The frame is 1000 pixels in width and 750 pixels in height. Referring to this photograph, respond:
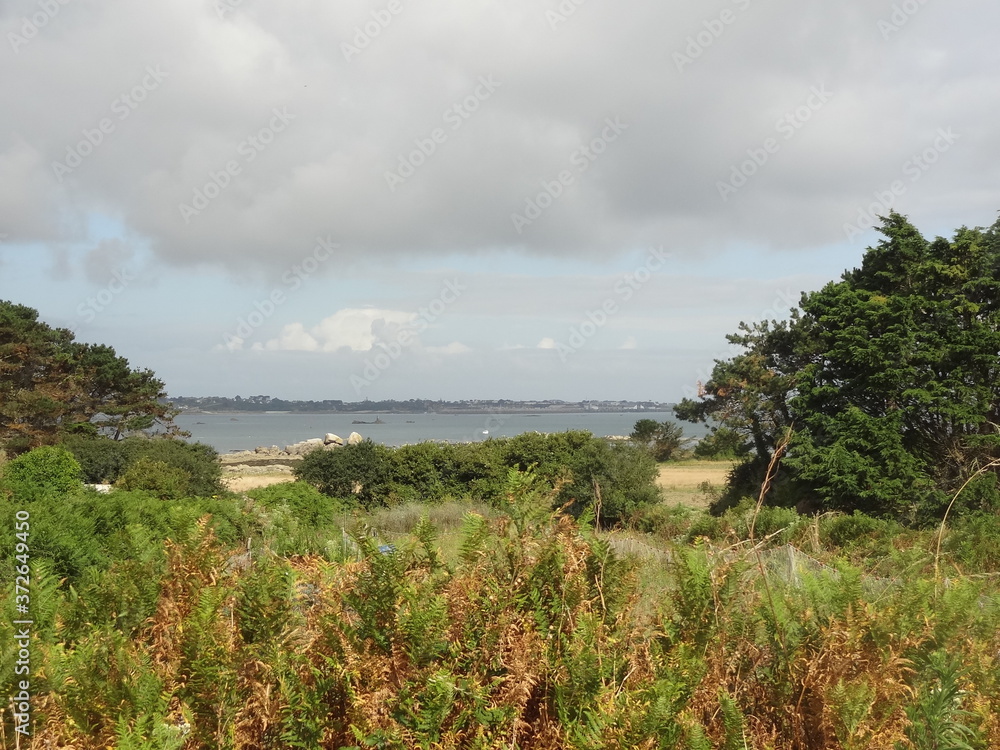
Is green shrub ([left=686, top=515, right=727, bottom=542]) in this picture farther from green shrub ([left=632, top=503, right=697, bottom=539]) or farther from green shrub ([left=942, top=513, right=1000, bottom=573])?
green shrub ([left=942, top=513, right=1000, bottom=573])

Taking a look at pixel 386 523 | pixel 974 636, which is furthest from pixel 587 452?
pixel 974 636

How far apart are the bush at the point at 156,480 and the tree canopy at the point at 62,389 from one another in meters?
13.5

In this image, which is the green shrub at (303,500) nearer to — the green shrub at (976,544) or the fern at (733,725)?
the green shrub at (976,544)

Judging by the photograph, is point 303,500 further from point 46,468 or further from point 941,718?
point 941,718

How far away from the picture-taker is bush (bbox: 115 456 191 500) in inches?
624

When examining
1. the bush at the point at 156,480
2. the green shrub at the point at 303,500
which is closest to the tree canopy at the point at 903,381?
the green shrub at the point at 303,500

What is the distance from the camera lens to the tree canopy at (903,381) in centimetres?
1642

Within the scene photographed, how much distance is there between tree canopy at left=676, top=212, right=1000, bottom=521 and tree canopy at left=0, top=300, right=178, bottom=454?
25.3 m

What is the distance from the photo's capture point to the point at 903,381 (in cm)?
1703

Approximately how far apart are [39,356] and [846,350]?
98.7ft

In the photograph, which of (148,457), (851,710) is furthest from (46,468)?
(851,710)

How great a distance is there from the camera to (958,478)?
16281 mm

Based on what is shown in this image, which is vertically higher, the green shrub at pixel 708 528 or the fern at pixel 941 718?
the fern at pixel 941 718

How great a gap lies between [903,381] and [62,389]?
98.9 ft
